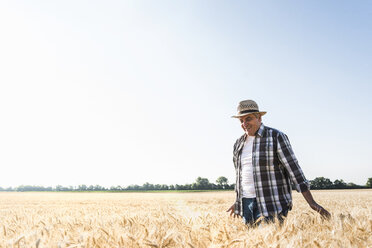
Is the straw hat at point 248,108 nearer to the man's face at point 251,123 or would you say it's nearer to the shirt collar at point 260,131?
the man's face at point 251,123

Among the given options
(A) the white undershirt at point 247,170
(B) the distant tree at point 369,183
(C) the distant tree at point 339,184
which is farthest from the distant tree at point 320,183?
(A) the white undershirt at point 247,170

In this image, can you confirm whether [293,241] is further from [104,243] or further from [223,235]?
[104,243]

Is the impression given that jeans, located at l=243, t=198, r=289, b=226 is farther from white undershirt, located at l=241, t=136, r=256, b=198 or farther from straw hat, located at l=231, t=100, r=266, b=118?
straw hat, located at l=231, t=100, r=266, b=118

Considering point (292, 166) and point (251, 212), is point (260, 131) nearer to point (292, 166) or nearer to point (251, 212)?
point (292, 166)

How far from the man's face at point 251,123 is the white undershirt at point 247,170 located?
0.52ft

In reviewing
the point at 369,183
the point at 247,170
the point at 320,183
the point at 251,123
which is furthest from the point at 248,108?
the point at 369,183

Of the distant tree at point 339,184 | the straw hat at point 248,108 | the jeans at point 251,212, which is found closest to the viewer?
the jeans at point 251,212

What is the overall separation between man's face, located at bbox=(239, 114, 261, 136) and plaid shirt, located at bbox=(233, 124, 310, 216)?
6 cm

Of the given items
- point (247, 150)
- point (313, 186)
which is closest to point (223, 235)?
point (247, 150)

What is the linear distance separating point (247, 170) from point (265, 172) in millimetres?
286

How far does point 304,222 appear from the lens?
10.6 feet

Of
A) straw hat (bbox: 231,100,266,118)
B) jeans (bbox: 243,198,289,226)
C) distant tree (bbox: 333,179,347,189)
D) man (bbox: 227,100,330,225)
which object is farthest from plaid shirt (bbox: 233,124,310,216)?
distant tree (bbox: 333,179,347,189)

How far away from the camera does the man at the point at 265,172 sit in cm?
354

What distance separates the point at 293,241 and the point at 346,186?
67.4 meters
